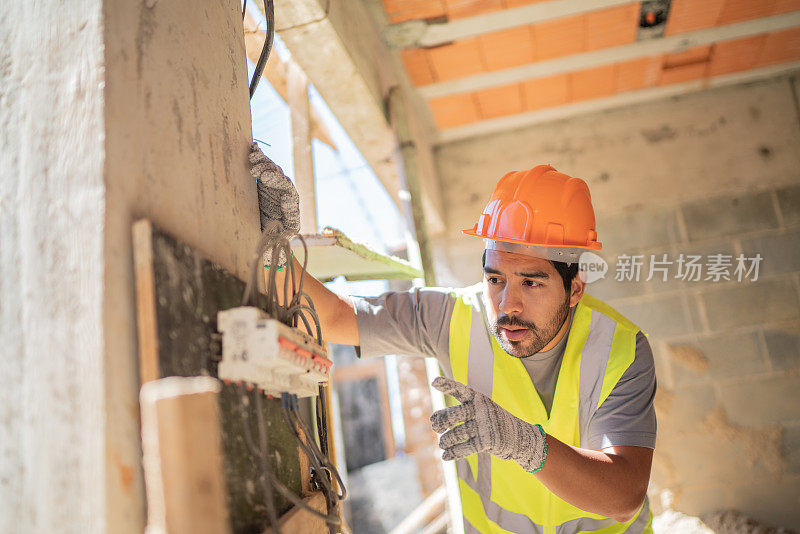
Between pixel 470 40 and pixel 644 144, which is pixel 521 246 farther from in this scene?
pixel 644 144

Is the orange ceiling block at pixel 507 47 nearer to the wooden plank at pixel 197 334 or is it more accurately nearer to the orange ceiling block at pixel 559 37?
the orange ceiling block at pixel 559 37

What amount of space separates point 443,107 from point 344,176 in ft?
2.86

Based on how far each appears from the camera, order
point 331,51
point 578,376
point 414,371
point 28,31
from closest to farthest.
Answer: point 28,31, point 578,376, point 331,51, point 414,371

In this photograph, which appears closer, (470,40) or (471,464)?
(471,464)

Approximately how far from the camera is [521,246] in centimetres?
194

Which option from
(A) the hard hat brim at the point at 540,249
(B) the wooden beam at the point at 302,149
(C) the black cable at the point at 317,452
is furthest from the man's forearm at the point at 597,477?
(B) the wooden beam at the point at 302,149

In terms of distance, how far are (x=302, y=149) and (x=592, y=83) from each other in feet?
6.88

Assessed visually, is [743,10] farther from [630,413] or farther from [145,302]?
[145,302]

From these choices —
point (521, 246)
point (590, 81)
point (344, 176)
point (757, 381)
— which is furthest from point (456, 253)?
point (521, 246)

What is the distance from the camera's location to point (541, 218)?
6.36 feet

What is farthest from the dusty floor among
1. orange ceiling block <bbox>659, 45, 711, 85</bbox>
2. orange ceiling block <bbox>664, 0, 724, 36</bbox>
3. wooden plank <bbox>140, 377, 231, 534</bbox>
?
wooden plank <bbox>140, 377, 231, 534</bbox>

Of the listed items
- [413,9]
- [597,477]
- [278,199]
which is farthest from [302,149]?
[597,477]

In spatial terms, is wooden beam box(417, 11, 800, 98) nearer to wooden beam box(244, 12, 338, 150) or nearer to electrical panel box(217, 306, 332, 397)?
wooden beam box(244, 12, 338, 150)

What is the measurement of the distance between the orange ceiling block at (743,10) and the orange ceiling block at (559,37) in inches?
27.7
